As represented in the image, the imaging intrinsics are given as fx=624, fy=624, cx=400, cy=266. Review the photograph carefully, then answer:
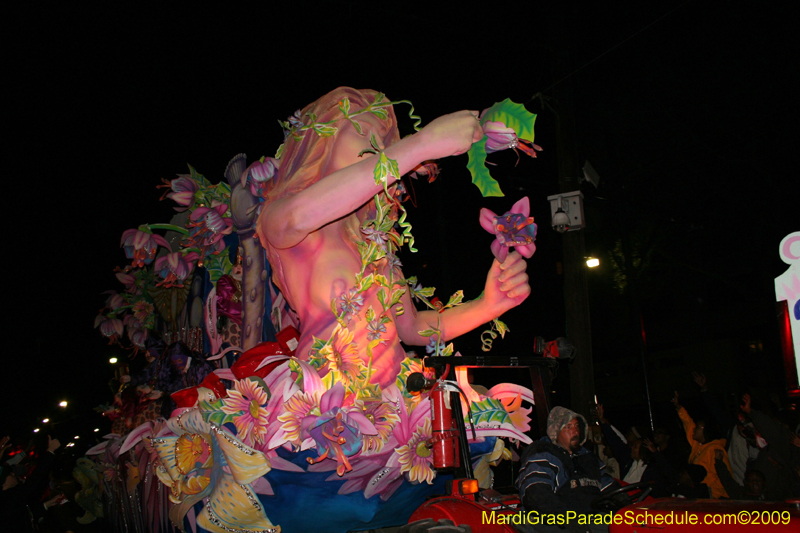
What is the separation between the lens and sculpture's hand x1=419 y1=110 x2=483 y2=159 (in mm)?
2670

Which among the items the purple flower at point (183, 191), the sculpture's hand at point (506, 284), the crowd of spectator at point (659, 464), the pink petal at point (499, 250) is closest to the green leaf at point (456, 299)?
the sculpture's hand at point (506, 284)

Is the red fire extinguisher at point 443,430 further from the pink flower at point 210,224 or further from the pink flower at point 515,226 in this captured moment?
the pink flower at point 210,224

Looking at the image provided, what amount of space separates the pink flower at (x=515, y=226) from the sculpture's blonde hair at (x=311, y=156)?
72 centimetres

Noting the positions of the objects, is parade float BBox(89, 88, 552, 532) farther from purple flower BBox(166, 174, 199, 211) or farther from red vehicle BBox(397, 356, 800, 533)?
red vehicle BBox(397, 356, 800, 533)

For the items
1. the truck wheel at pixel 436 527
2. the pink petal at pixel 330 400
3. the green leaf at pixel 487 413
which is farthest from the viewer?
the green leaf at pixel 487 413

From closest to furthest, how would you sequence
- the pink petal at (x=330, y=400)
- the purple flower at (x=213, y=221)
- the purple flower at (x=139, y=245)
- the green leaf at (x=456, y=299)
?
the pink petal at (x=330, y=400) < the green leaf at (x=456, y=299) < the purple flower at (x=213, y=221) < the purple flower at (x=139, y=245)

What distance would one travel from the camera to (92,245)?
21.6 ft

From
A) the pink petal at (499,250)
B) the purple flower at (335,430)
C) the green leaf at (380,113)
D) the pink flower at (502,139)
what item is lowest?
the purple flower at (335,430)

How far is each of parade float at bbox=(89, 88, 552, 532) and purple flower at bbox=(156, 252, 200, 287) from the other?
402 millimetres

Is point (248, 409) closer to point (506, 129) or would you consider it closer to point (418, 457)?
point (418, 457)

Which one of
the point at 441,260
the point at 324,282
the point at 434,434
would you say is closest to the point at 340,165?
the point at 324,282

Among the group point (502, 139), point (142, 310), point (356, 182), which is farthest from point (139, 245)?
point (502, 139)

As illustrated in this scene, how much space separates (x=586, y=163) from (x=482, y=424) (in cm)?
543

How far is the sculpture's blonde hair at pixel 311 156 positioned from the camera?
3.27 metres
